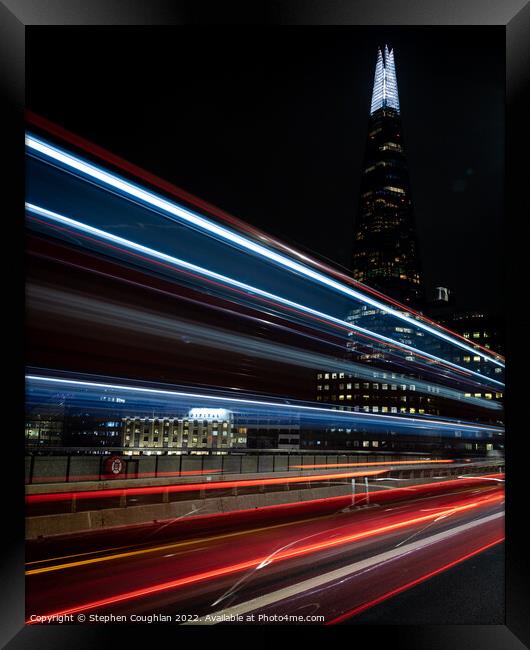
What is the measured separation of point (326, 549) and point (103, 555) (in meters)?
3.17

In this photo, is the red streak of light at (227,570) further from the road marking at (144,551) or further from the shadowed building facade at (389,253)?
the shadowed building facade at (389,253)

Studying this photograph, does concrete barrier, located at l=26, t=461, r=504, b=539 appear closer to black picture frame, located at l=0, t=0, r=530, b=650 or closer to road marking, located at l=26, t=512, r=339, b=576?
road marking, located at l=26, t=512, r=339, b=576

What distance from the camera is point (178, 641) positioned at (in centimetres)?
450

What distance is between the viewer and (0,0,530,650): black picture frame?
4559mm

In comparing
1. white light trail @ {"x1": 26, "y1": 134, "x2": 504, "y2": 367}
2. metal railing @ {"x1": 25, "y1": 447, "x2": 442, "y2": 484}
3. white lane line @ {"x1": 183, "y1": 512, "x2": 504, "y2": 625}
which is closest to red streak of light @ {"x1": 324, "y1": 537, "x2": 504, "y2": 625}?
white lane line @ {"x1": 183, "y1": 512, "x2": 504, "y2": 625}

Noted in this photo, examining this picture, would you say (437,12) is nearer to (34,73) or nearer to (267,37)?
(267,37)

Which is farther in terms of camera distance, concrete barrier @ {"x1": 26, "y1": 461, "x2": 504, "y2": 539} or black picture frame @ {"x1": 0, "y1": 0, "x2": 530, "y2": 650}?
concrete barrier @ {"x1": 26, "y1": 461, "x2": 504, "y2": 539}

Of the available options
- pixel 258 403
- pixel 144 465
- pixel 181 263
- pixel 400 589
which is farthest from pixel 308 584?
pixel 144 465

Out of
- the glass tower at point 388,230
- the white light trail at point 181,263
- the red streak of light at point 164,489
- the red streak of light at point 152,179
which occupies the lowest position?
the red streak of light at point 164,489
